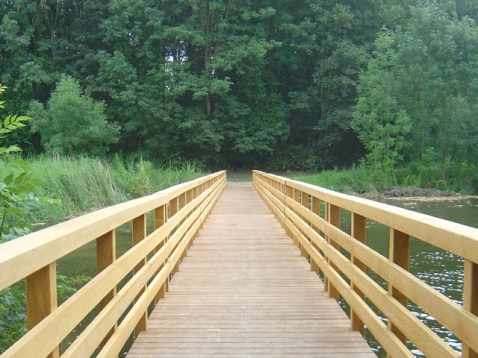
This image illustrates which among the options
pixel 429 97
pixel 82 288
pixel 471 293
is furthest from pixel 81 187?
pixel 429 97

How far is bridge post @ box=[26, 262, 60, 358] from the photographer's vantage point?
185cm

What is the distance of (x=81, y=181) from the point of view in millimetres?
15219

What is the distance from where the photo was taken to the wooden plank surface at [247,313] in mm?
3549

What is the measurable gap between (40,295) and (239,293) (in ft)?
10.9

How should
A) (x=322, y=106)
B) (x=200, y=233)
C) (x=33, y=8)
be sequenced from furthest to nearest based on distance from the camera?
(x=322, y=106) → (x=33, y=8) → (x=200, y=233)

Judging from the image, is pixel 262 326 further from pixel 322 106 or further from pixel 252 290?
pixel 322 106

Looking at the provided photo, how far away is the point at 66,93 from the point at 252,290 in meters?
27.2

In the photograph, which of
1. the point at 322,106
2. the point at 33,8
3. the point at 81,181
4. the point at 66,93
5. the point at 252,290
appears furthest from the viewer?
the point at 322,106

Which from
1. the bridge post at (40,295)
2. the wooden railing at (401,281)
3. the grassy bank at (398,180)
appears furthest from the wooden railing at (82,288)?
the grassy bank at (398,180)

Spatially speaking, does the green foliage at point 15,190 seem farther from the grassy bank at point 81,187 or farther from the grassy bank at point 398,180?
the grassy bank at point 398,180

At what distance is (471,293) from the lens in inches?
72.2

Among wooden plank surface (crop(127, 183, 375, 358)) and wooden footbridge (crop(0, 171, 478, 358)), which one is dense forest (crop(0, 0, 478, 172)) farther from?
wooden footbridge (crop(0, 171, 478, 358))

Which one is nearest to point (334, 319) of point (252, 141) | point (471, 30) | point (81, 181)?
point (81, 181)

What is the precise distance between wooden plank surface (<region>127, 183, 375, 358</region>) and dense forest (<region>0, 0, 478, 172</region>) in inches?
943
